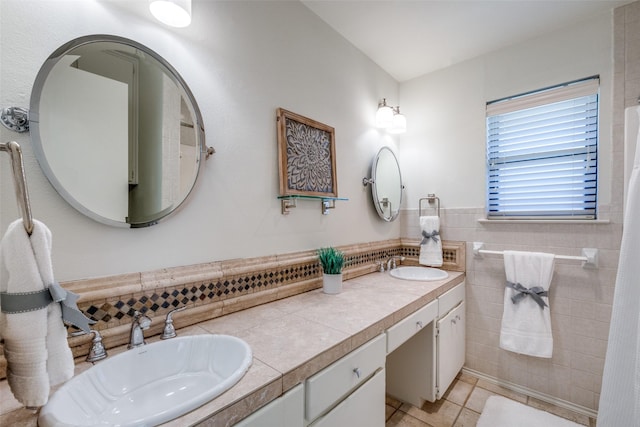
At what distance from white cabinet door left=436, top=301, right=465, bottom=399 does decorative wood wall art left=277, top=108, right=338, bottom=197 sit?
43.2 inches

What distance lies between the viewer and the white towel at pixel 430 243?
2154 millimetres

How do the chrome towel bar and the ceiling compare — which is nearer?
the chrome towel bar

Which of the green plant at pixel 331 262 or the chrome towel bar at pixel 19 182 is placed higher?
the chrome towel bar at pixel 19 182

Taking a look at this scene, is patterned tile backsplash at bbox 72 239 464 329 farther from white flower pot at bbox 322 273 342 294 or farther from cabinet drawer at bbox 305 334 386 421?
cabinet drawer at bbox 305 334 386 421

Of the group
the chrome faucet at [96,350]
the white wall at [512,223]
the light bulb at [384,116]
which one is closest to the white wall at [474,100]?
the white wall at [512,223]

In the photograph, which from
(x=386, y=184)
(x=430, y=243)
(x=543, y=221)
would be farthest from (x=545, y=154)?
(x=386, y=184)

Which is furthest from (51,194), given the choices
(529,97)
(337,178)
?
(529,97)

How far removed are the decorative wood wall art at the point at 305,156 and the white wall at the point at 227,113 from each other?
0.06 m

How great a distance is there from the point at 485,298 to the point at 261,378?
6.28 feet

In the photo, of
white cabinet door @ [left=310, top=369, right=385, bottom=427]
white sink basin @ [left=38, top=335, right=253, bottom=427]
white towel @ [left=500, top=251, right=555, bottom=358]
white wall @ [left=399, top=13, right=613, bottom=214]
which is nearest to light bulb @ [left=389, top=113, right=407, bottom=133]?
white wall @ [left=399, top=13, right=613, bottom=214]

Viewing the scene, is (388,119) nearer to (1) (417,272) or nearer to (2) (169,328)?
(1) (417,272)

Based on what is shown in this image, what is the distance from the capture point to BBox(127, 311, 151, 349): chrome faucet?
2.95ft

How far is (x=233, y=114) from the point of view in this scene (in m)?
1.28

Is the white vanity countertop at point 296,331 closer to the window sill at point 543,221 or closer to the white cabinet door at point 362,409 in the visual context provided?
the white cabinet door at point 362,409
